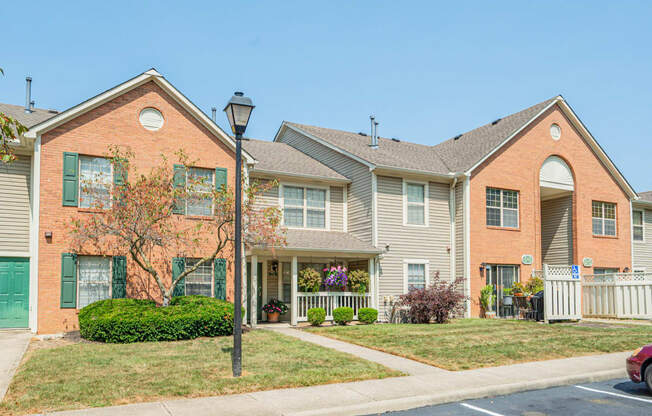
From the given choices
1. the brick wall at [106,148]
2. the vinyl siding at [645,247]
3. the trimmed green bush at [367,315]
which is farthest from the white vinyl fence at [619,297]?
the brick wall at [106,148]

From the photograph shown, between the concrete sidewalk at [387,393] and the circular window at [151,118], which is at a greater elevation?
the circular window at [151,118]

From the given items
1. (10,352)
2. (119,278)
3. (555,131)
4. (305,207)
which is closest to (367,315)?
(305,207)

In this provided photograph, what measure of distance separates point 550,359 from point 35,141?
47.7ft

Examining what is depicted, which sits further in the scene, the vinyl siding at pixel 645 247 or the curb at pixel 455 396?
the vinyl siding at pixel 645 247

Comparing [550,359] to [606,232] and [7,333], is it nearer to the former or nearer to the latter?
[7,333]

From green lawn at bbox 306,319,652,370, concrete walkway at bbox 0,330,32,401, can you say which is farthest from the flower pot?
concrete walkway at bbox 0,330,32,401

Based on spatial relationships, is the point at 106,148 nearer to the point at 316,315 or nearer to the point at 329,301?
the point at 316,315

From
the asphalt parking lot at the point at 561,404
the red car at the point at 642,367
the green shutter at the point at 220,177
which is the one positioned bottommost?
the asphalt parking lot at the point at 561,404

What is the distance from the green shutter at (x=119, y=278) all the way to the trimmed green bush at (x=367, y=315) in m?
7.63

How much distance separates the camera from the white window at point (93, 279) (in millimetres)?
16703

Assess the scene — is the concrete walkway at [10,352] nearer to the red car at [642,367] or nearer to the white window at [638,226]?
the red car at [642,367]

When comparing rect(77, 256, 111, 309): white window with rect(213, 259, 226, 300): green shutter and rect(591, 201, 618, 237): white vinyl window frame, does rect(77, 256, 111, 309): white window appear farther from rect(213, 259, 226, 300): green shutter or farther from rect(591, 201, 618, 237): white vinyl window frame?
rect(591, 201, 618, 237): white vinyl window frame

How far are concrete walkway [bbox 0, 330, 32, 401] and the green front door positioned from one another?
1.42 ft

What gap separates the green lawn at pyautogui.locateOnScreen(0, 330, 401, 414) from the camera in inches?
348
